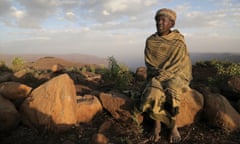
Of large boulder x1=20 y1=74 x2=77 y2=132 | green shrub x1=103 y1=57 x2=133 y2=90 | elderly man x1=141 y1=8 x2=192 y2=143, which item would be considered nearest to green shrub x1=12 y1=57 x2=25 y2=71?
green shrub x1=103 y1=57 x2=133 y2=90

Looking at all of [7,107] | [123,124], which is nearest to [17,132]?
[7,107]

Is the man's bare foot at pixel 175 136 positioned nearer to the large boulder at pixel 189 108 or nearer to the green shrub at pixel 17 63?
the large boulder at pixel 189 108

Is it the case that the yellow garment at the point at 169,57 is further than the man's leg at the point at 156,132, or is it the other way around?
the yellow garment at the point at 169,57

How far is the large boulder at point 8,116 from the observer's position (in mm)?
5246

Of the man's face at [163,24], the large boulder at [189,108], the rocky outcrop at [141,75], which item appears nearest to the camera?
the man's face at [163,24]

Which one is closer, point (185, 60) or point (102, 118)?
point (185, 60)

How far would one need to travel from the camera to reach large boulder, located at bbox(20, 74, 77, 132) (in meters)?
5.16

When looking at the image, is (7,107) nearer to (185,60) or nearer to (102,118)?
(102,118)

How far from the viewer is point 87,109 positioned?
555 centimetres

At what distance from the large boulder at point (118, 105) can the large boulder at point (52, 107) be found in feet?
2.14

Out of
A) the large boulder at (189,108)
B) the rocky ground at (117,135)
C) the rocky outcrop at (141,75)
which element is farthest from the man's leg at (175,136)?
the rocky outcrop at (141,75)

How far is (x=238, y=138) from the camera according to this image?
489 centimetres

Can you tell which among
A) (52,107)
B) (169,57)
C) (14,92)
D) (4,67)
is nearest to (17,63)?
(4,67)

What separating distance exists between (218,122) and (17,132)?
12.6 feet
